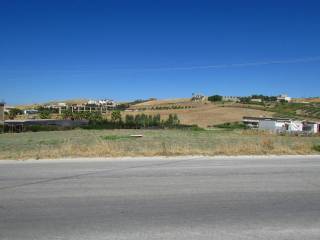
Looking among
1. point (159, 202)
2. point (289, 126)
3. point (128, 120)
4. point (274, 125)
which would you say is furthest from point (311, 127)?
point (159, 202)

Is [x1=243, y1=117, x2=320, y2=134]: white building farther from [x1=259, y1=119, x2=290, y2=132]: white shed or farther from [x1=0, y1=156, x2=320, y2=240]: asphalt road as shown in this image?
[x1=0, y1=156, x2=320, y2=240]: asphalt road

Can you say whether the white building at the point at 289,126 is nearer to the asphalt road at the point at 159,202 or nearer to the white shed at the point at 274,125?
the white shed at the point at 274,125

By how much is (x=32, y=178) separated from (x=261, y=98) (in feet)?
620

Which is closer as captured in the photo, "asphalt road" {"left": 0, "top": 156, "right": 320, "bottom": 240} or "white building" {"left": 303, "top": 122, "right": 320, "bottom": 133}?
"asphalt road" {"left": 0, "top": 156, "right": 320, "bottom": 240}

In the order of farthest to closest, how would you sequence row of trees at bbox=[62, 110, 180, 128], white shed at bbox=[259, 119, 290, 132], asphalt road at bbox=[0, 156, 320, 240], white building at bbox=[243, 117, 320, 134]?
row of trees at bbox=[62, 110, 180, 128], white shed at bbox=[259, 119, 290, 132], white building at bbox=[243, 117, 320, 134], asphalt road at bbox=[0, 156, 320, 240]

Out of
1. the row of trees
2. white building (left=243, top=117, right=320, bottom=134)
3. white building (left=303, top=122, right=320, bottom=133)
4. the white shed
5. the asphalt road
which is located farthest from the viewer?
the row of trees

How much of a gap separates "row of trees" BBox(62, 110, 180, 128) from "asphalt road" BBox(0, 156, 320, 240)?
64630mm

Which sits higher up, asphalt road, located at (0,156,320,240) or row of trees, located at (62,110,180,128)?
row of trees, located at (62,110,180,128)

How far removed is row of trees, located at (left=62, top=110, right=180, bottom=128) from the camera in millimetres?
80625

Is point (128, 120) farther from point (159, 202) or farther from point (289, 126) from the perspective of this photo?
point (159, 202)

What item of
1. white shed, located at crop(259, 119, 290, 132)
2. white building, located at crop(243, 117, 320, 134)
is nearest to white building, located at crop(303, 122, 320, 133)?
white building, located at crop(243, 117, 320, 134)

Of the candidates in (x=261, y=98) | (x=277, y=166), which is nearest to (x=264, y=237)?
(x=277, y=166)

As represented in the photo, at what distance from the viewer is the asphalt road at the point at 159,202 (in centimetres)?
657

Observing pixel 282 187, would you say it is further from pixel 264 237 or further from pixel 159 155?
pixel 159 155
